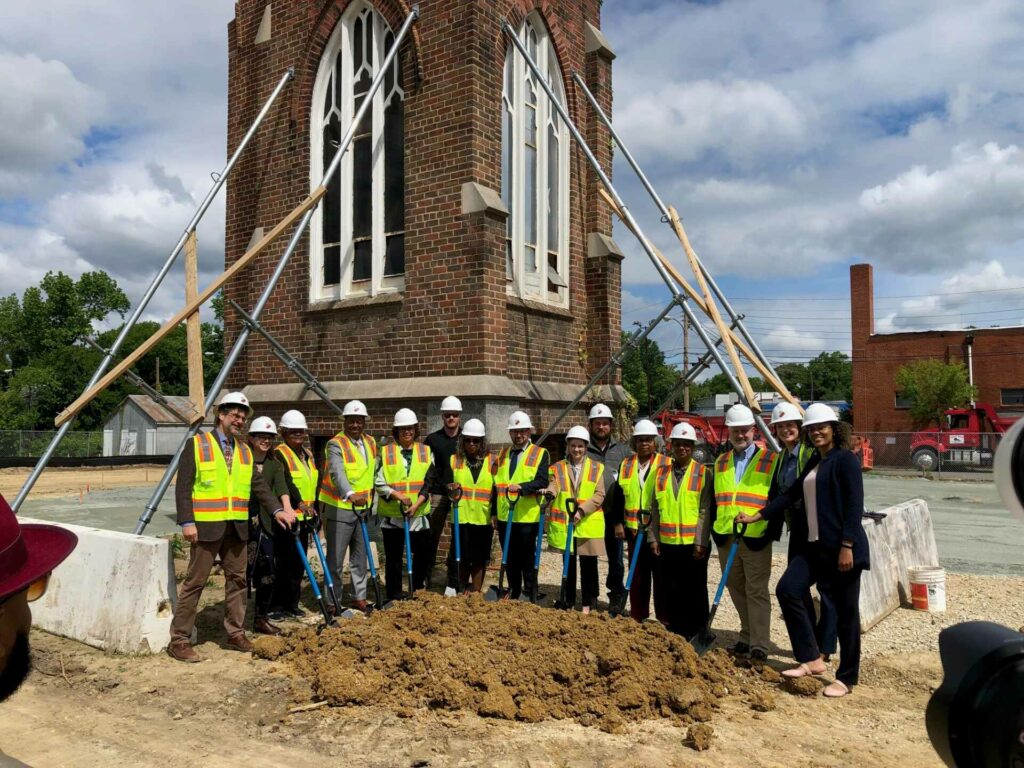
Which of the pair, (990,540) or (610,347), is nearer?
(610,347)

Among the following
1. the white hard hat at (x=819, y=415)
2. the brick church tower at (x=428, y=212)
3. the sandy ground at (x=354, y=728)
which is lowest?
the sandy ground at (x=354, y=728)

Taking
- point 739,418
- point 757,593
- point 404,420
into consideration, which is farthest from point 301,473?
point 757,593

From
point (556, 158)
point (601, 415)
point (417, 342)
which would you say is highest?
point (556, 158)

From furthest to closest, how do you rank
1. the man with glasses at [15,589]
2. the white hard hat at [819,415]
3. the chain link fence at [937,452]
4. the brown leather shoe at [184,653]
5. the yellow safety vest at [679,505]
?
the chain link fence at [937,452]
the yellow safety vest at [679,505]
the brown leather shoe at [184,653]
the white hard hat at [819,415]
the man with glasses at [15,589]

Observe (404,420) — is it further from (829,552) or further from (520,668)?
(829,552)

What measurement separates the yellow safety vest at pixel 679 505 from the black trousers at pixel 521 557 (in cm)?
131

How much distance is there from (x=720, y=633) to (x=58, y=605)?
5.66m

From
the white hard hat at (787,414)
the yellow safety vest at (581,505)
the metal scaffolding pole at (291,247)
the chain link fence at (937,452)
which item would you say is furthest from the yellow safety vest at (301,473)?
the chain link fence at (937,452)

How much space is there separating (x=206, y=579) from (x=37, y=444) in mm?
36072

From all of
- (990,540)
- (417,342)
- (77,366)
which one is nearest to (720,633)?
(417,342)

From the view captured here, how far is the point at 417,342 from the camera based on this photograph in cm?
950

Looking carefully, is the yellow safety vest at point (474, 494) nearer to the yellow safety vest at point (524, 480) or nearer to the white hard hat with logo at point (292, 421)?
the yellow safety vest at point (524, 480)

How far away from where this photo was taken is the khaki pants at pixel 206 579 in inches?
240

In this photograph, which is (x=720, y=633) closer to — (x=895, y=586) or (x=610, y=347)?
(x=895, y=586)
